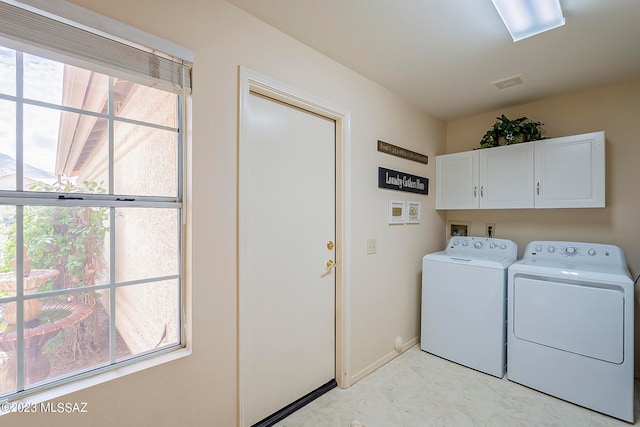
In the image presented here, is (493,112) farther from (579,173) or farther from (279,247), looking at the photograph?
(279,247)

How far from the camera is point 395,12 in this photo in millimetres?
1553

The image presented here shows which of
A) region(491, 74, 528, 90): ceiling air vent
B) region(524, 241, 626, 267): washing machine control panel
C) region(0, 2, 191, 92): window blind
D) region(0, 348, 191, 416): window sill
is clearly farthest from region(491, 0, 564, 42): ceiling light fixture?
region(0, 348, 191, 416): window sill

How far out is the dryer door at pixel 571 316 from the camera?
1865 millimetres

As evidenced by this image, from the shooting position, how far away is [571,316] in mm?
1999

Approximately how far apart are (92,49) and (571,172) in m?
3.21

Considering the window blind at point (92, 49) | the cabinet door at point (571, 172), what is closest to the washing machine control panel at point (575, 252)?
the cabinet door at point (571, 172)

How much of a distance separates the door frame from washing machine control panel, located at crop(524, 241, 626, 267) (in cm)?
175

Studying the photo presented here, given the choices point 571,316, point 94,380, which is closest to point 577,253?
point 571,316

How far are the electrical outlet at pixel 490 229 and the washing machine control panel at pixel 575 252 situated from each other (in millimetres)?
419

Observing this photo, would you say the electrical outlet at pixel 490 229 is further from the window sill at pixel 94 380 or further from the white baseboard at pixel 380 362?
the window sill at pixel 94 380

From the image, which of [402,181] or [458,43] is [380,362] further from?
[458,43]

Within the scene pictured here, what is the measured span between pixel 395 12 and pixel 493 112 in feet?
6.65

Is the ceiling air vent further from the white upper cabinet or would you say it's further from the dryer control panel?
the dryer control panel

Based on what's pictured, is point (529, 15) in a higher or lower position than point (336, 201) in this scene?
higher
